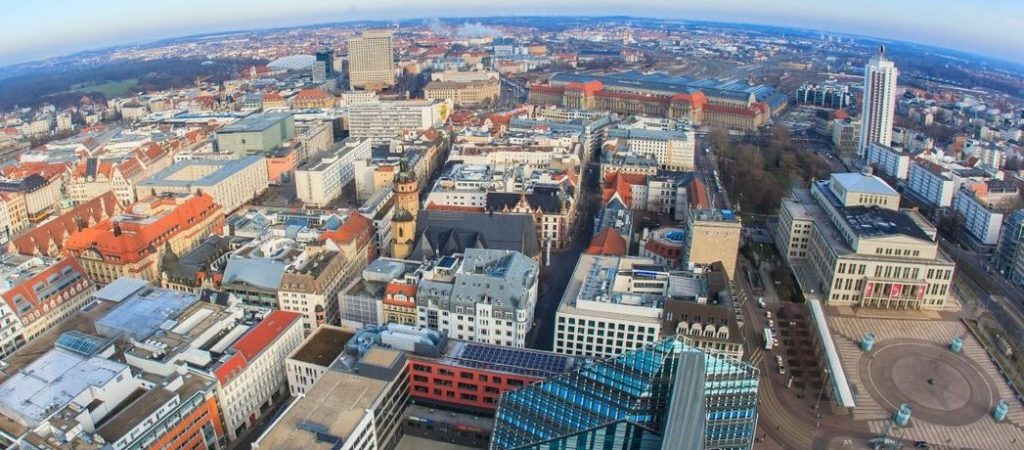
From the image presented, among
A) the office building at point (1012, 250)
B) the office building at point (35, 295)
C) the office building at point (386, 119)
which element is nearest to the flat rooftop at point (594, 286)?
the office building at point (35, 295)

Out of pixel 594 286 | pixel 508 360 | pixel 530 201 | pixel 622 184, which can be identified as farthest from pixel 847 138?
pixel 508 360

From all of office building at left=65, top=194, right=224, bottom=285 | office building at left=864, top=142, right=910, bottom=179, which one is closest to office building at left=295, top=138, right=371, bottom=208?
office building at left=65, top=194, right=224, bottom=285

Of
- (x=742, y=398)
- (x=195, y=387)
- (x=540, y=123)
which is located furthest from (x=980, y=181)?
(x=195, y=387)

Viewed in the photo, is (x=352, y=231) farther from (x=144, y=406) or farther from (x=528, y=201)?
(x=144, y=406)

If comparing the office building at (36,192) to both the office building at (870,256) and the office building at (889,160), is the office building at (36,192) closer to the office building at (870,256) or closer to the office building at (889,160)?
the office building at (870,256)

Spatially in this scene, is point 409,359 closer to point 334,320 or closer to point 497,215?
point 334,320

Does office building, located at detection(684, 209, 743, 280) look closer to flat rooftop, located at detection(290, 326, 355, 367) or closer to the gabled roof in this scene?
the gabled roof
